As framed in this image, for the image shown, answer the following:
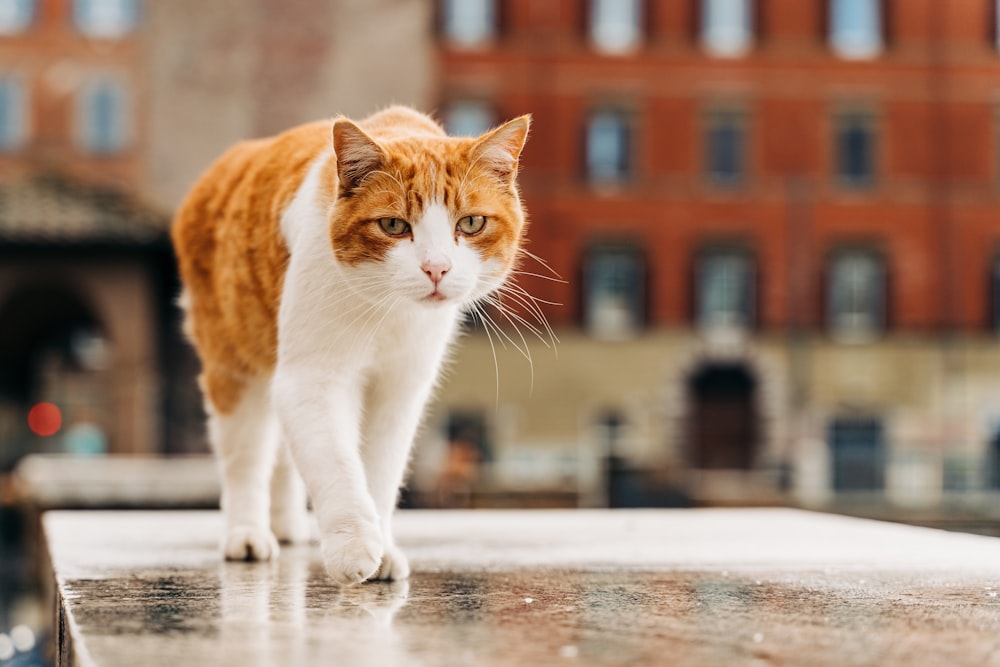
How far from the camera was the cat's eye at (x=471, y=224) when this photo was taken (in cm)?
338

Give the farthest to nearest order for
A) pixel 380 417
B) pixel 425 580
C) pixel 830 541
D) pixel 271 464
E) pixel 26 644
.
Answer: pixel 26 644 < pixel 830 541 < pixel 271 464 < pixel 380 417 < pixel 425 580

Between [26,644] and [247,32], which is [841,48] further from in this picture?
[26,644]

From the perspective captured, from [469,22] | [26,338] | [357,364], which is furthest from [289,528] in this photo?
[469,22]

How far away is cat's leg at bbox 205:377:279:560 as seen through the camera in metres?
4.17

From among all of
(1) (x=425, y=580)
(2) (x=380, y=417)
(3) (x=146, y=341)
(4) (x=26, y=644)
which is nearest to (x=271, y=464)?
(2) (x=380, y=417)

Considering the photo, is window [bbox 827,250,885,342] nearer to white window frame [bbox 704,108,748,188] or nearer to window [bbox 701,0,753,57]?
white window frame [bbox 704,108,748,188]

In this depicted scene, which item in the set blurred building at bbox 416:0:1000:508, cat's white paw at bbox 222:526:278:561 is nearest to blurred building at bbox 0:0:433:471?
blurred building at bbox 416:0:1000:508

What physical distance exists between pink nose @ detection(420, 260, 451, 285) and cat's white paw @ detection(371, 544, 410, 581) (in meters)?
0.68

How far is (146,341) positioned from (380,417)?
620 inches

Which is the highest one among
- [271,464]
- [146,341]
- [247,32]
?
[247,32]

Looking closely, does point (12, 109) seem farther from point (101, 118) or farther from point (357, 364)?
point (357, 364)

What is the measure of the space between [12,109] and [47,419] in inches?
440

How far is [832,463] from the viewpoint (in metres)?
19.2

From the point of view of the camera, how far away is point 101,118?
35.0 metres
